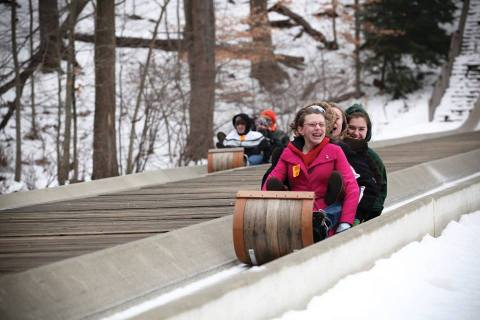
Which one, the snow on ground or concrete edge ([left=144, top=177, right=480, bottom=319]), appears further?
the snow on ground

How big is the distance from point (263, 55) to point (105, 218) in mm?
19964

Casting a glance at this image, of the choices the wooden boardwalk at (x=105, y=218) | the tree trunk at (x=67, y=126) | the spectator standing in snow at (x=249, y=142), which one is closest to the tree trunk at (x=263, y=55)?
the tree trunk at (x=67, y=126)

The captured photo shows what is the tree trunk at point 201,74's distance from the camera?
1939 centimetres

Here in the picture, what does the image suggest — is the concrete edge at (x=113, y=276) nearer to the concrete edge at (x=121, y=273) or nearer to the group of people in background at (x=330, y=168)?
the concrete edge at (x=121, y=273)

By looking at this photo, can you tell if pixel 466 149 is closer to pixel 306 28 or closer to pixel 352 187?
pixel 352 187

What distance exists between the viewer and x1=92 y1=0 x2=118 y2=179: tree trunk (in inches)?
634

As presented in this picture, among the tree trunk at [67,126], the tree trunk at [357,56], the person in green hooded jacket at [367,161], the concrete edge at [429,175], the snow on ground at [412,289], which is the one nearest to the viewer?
the snow on ground at [412,289]

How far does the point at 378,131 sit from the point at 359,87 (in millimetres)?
4457

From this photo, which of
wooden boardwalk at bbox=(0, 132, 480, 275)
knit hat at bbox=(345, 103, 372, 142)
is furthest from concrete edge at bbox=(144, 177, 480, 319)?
wooden boardwalk at bbox=(0, 132, 480, 275)

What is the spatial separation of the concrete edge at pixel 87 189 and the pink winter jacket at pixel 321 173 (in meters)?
3.83

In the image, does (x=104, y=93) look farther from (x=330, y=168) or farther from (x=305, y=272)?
(x=305, y=272)

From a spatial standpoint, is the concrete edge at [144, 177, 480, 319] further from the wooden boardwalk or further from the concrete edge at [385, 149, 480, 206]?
the concrete edge at [385, 149, 480, 206]

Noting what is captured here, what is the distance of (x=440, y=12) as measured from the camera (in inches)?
1166

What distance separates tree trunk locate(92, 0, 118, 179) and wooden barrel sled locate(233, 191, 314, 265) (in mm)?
11016
